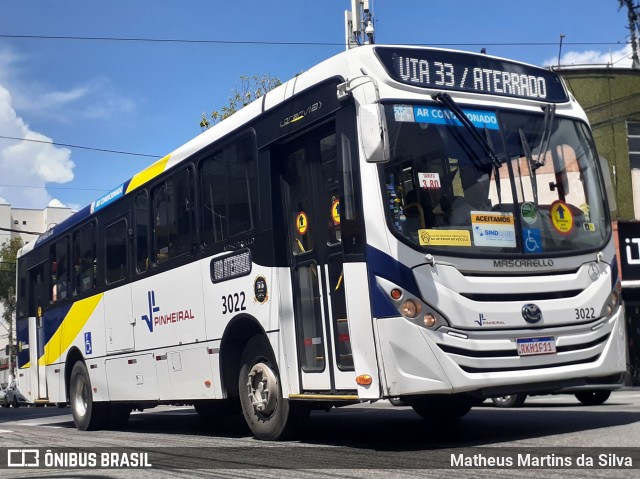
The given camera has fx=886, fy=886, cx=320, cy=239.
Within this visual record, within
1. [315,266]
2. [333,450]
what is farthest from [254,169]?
[333,450]

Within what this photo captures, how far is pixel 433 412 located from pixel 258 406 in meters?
2.36

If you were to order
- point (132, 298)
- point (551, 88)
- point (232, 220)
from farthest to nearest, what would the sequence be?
point (132, 298), point (232, 220), point (551, 88)

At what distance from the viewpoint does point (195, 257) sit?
1062 centimetres

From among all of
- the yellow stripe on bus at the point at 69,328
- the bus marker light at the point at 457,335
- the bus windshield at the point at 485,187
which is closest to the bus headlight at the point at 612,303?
the bus windshield at the point at 485,187

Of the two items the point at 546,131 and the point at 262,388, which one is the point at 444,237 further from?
the point at 262,388

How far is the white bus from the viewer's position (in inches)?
297

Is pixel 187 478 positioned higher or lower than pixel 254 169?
lower

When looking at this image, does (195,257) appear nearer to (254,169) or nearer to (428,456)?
(254,169)

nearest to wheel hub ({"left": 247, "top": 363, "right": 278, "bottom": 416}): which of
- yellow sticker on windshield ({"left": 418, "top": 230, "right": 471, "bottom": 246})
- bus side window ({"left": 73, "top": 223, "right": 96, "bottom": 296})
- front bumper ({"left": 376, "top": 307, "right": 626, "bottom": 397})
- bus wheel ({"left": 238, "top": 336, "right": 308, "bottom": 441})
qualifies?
bus wheel ({"left": 238, "top": 336, "right": 308, "bottom": 441})

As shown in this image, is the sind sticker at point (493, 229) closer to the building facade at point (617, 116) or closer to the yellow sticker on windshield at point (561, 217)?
the yellow sticker on windshield at point (561, 217)

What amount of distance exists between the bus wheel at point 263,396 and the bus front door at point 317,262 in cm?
52

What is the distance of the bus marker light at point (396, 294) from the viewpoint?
7468 mm

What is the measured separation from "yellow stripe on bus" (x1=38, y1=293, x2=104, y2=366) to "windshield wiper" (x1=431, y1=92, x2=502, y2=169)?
7.41m

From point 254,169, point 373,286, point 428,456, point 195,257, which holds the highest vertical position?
point 254,169
